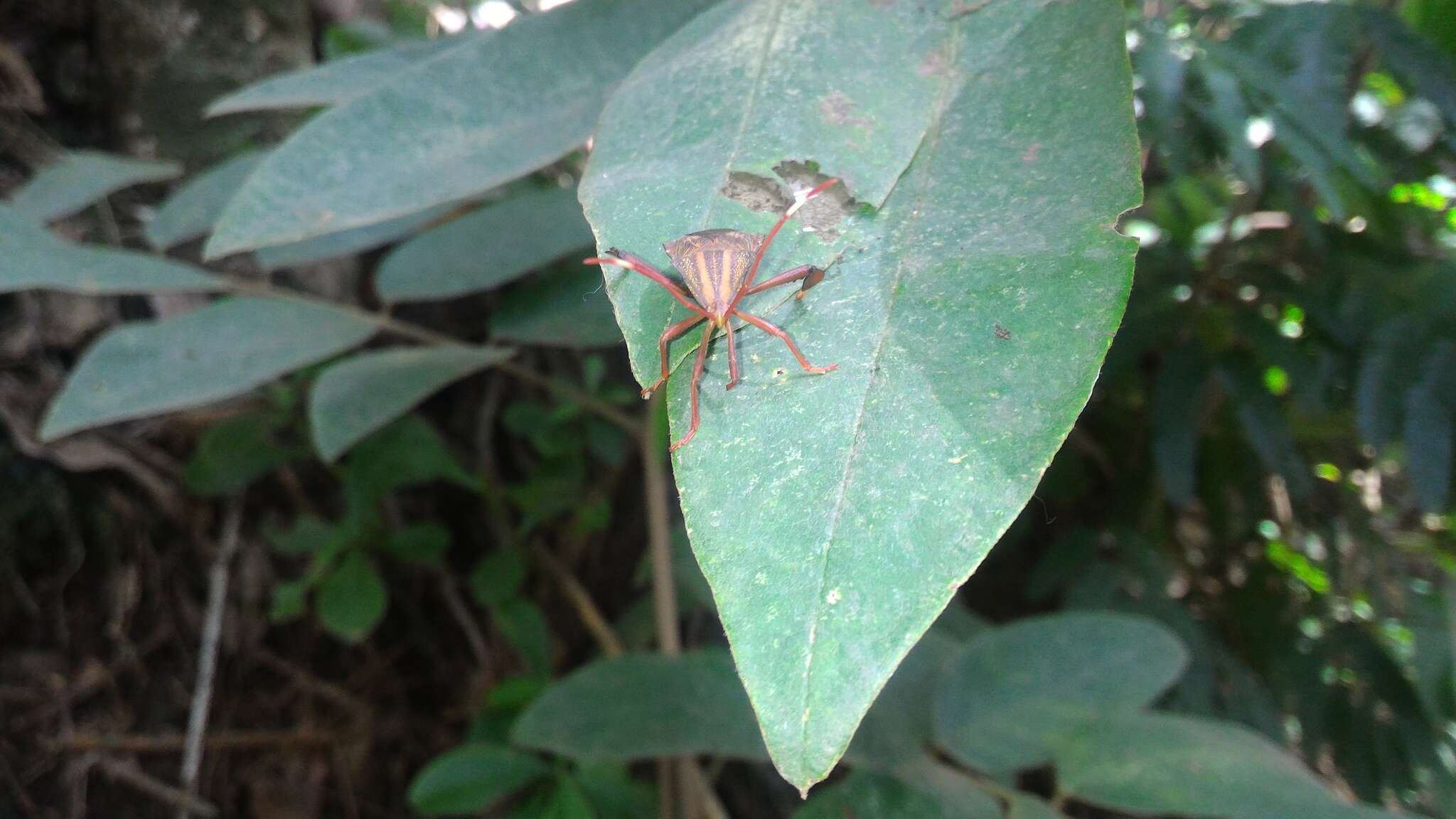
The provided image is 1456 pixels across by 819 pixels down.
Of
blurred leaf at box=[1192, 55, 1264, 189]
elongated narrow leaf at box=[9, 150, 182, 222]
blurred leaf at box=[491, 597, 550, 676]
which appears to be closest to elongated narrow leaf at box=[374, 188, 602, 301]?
elongated narrow leaf at box=[9, 150, 182, 222]

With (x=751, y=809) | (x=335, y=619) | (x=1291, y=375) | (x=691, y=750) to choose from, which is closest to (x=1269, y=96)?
(x=1291, y=375)

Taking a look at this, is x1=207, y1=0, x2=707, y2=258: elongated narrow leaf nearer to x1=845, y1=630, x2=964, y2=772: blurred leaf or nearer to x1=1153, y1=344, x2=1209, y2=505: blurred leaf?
x1=845, y1=630, x2=964, y2=772: blurred leaf

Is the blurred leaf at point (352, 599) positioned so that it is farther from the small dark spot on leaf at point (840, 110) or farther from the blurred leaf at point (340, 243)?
the small dark spot on leaf at point (840, 110)

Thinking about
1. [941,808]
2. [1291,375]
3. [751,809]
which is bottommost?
[751,809]

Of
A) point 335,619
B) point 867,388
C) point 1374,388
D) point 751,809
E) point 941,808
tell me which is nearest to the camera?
point 867,388

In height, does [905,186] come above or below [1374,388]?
above

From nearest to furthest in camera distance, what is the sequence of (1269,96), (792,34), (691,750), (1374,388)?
1. (792,34)
2. (691,750)
3. (1269,96)
4. (1374,388)

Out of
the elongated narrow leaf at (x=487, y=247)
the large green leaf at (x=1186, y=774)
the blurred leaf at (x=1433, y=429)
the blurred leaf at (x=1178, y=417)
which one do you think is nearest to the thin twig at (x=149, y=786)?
the elongated narrow leaf at (x=487, y=247)

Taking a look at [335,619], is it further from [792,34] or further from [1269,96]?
[1269,96]

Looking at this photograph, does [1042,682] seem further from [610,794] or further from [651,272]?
[651,272]
